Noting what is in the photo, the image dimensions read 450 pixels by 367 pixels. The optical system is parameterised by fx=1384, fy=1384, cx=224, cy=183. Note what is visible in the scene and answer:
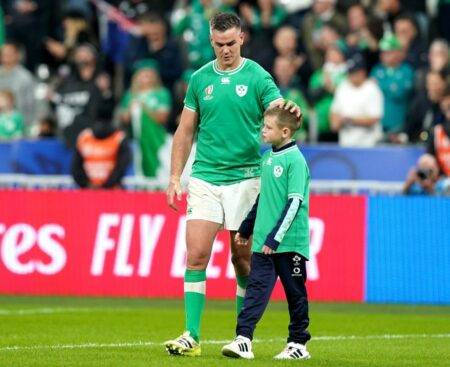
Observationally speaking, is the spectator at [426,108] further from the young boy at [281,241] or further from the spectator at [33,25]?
the young boy at [281,241]

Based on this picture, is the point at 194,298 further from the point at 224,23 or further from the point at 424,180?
the point at 424,180

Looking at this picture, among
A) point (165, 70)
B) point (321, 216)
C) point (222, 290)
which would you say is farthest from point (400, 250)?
point (165, 70)

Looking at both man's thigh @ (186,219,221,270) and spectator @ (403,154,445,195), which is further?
spectator @ (403,154,445,195)

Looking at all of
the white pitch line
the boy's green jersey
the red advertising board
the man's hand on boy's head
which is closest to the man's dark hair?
the man's hand on boy's head

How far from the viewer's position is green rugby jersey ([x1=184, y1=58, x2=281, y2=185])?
35.4ft

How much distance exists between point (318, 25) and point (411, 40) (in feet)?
5.61

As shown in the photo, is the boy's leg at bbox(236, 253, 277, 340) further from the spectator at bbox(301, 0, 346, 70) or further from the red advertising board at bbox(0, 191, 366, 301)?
the spectator at bbox(301, 0, 346, 70)

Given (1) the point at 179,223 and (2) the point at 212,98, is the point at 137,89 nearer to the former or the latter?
(1) the point at 179,223

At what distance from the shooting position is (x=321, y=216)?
1739 cm

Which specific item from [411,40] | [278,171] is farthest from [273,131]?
[411,40]

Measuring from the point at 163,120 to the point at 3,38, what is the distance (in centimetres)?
457

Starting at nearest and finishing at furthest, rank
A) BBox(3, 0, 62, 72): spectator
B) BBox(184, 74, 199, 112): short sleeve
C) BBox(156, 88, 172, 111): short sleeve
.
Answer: BBox(184, 74, 199, 112): short sleeve < BBox(156, 88, 172, 111): short sleeve < BBox(3, 0, 62, 72): spectator

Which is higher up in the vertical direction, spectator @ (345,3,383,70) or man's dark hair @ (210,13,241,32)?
spectator @ (345,3,383,70)

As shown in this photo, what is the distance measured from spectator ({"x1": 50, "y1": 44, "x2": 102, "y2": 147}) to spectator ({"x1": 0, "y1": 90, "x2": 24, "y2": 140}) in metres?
0.65
